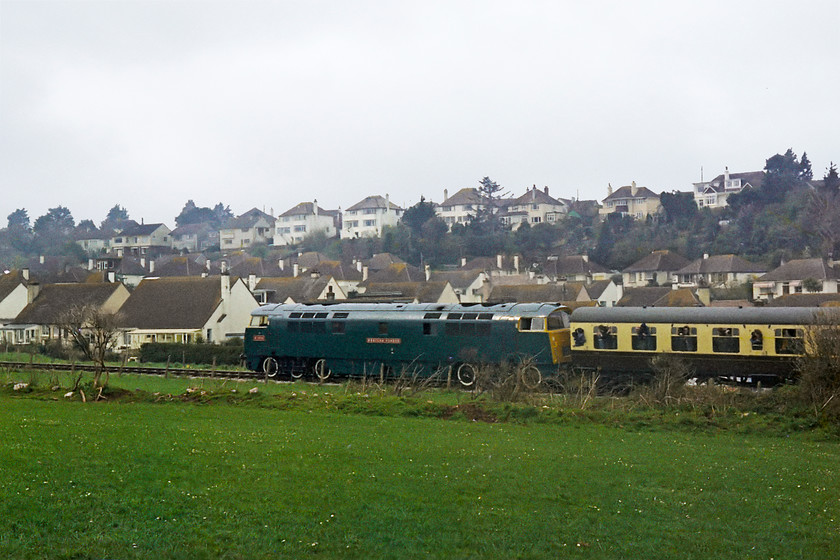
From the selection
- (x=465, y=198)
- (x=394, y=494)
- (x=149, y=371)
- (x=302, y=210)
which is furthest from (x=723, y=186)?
(x=394, y=494)

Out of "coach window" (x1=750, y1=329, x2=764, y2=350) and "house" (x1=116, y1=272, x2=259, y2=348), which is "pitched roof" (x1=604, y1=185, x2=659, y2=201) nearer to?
"house" (x1=116, y1=272, x2=259, y2=348)

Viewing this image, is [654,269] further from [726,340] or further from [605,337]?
[726,340]

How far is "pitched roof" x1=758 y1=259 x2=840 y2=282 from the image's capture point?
7012 centimetres

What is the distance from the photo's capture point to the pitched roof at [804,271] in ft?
230

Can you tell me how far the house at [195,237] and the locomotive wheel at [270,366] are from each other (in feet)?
398

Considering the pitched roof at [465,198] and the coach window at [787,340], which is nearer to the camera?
the coach window at [787,340]

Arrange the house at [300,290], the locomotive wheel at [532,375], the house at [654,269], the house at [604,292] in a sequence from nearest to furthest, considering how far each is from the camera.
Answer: the locomotive wheel at [532,375] → the house at [300,290] → the house at [604,292] → the house at [654,269]

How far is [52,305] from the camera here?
59.2m

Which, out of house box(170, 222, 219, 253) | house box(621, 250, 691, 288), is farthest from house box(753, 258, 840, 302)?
house box(170, 222, 219, 253)

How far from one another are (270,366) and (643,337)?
18426 millimetres

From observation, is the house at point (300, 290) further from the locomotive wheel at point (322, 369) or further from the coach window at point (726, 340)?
the coach window at point (726, 340)

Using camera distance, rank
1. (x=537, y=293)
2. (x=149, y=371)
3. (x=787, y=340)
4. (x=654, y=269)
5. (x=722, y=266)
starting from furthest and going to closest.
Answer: (x=654, y=269) → (x=722, y=266) → (x=537, y=293) → (x=149, y=371) → (x=787, y=340)

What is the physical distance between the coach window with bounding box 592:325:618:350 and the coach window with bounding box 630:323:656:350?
0.73 metres

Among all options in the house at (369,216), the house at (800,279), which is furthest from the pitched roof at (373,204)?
the house at (800,279)
